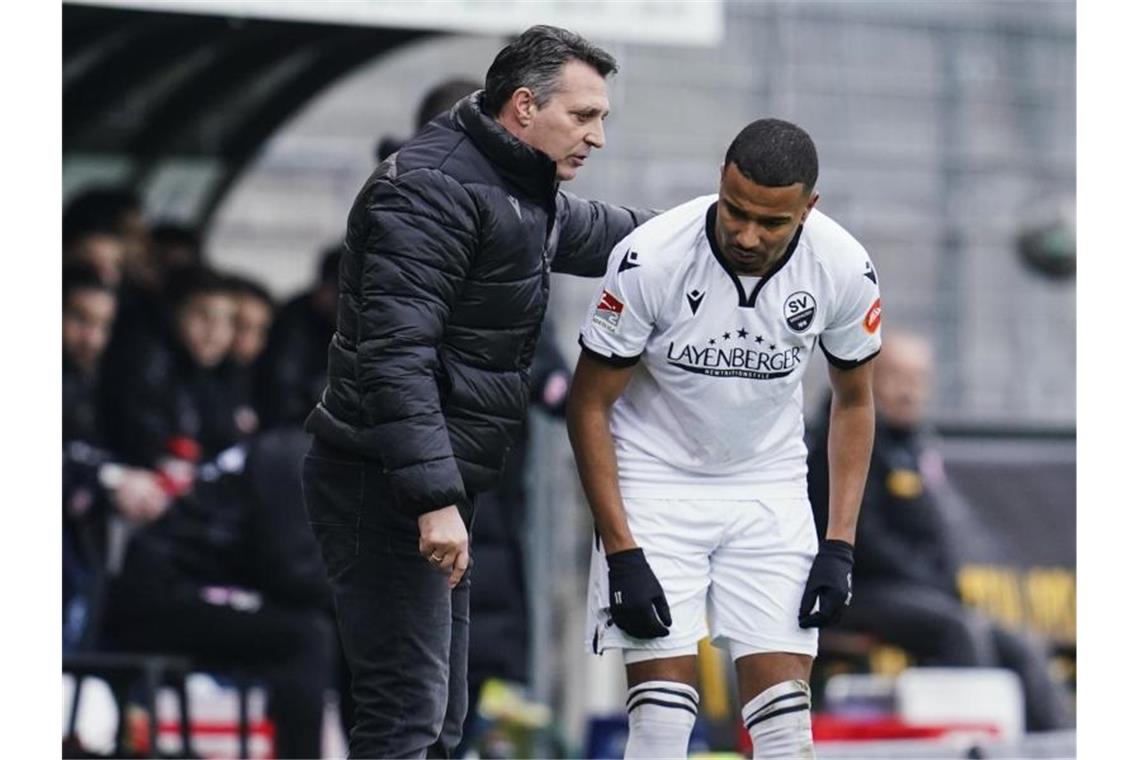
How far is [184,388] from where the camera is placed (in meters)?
10.6

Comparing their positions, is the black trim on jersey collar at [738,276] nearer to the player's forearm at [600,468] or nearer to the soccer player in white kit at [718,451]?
the soccer player in white kit at [718,451]

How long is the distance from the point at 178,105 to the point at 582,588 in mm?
3429

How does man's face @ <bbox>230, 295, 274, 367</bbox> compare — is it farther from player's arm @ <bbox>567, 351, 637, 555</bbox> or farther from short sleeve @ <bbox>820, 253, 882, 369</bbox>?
short sleeve @ <bbox>820, 253, 882, 369</bbox>

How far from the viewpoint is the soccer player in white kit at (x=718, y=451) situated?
5.72 meters

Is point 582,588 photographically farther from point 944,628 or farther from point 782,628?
point 782,628

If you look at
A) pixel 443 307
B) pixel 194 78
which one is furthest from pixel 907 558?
pixel 443 307

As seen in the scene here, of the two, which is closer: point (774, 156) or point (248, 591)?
point (774, 156)

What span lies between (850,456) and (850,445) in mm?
28

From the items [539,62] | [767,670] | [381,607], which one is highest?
[539,62]

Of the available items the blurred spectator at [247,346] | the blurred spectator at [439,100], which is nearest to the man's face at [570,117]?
→ the blurred spectator at [439,100]

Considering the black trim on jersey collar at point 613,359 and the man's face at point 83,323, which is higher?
the man's face at point 83,323

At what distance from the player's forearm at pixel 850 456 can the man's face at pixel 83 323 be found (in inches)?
195

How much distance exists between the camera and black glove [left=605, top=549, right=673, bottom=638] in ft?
18.7

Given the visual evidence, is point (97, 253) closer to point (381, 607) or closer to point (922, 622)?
point (922, 622)
